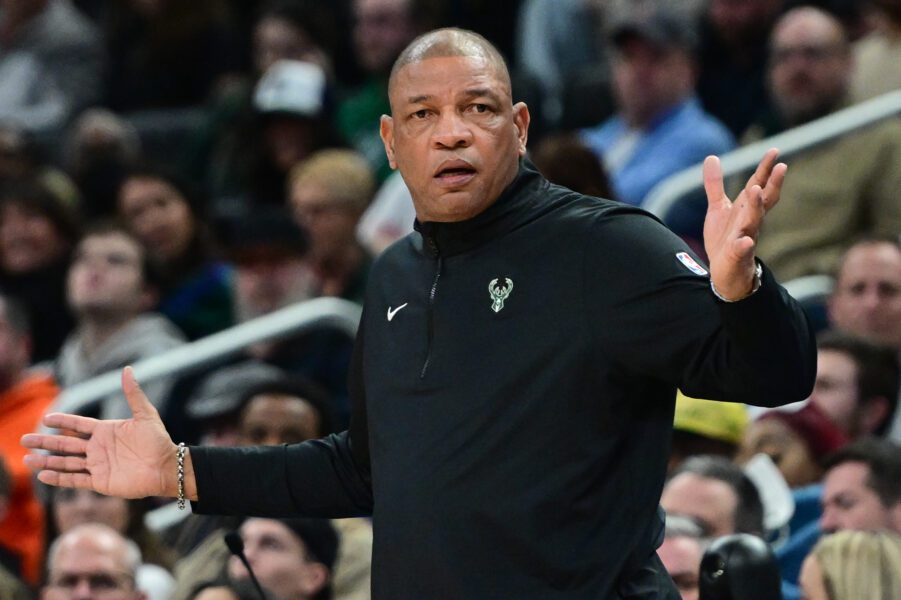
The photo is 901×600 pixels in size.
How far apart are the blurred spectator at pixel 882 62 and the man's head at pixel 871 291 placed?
102 cm

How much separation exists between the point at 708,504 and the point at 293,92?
375 centimetres

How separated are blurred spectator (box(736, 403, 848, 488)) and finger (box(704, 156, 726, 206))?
2.91m

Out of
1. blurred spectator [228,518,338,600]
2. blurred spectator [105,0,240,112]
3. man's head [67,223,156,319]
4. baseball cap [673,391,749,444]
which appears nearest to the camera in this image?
blurred spectator [228,518,338,600]

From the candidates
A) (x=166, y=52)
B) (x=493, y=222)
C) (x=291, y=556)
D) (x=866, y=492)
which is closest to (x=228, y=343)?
(x=291, y=556)

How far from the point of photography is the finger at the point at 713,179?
271 cm

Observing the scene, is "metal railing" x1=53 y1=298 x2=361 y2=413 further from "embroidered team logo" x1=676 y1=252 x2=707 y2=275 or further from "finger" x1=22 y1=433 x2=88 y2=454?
"embroidered team logo" x1=676 y1=252 x2=707 y2=275

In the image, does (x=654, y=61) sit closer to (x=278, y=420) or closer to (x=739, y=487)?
(x=278, y=420)

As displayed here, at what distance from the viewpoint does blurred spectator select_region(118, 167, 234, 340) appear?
760 cm

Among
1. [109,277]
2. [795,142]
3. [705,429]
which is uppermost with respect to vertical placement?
[795,142]

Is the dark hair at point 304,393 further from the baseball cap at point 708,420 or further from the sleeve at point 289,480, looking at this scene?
the sleeve at point 289,480

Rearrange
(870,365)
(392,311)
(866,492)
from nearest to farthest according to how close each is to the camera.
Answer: (392,311), (866,492), (870,365)

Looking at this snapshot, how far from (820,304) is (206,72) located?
14.0 feet

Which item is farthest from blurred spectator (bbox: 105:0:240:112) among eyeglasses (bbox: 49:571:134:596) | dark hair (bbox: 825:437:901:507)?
dark hair (bbox: 825:437:901:507)

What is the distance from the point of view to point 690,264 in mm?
2854
